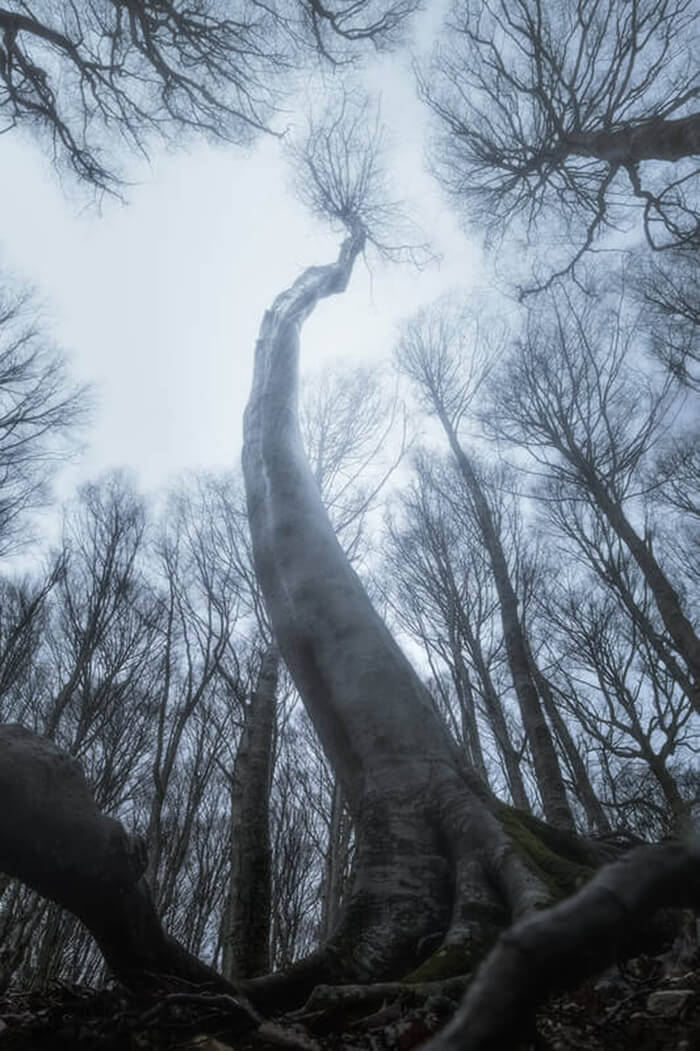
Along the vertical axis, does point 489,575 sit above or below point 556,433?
below

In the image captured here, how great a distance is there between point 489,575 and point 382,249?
6483 mm

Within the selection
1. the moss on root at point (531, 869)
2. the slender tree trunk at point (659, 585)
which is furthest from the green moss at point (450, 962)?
the slender tree trunk at point (659, 585)

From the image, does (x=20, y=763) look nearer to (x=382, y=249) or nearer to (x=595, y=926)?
(x=595, y=926)

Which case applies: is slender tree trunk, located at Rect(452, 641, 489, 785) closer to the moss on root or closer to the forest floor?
the moss on root

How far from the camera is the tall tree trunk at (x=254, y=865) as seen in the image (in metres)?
3.92

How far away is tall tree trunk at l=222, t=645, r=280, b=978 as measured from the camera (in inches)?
154

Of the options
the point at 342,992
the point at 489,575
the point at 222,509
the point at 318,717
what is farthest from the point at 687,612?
the point at 342,992

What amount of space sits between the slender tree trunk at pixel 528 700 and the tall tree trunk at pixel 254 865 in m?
2.68

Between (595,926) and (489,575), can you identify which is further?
(489,575)

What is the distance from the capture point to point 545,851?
6.48 ft

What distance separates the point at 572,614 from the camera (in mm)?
9172

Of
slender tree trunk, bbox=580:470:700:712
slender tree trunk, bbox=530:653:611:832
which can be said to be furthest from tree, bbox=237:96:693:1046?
slender tree trunk, bbox=530:653:611:832

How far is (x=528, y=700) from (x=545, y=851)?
13.8 feet

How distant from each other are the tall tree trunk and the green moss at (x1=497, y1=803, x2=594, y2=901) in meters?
2.67
